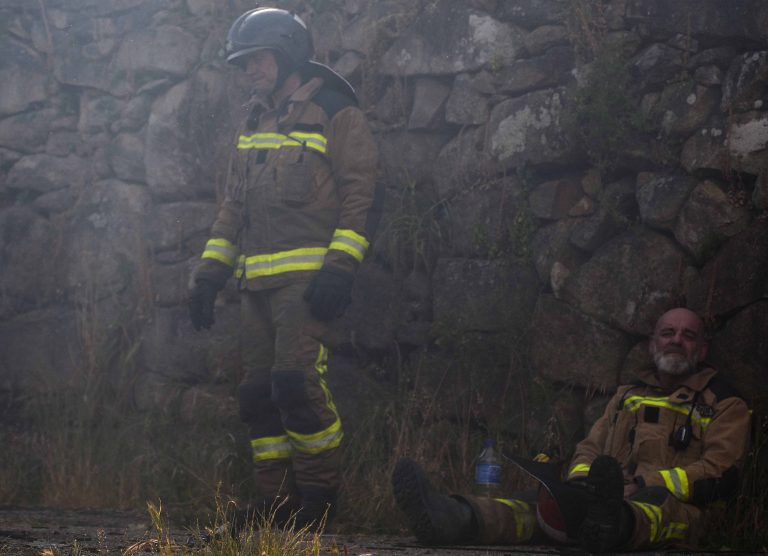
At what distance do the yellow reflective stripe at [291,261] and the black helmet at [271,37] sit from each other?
102 centimetres

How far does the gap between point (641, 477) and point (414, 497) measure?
3.10ft

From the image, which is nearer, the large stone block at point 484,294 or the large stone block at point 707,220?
the large stone block at point 707,220

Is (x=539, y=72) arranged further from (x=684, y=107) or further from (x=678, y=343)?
(x=678, y=343)

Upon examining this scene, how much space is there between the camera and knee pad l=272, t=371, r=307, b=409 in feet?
17.0

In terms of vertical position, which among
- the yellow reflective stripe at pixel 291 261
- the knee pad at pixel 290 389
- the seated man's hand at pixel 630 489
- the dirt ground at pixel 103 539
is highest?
the yellow reflective stripe at pixel 291 261

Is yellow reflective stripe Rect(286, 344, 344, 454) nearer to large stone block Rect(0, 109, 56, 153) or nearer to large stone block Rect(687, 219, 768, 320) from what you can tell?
large stone block Rect(687, 219, 768, 320)

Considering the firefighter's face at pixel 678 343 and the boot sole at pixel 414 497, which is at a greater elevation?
the firefighter's face at pixel 678 343

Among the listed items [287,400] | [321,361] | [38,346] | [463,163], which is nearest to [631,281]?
[463,163]

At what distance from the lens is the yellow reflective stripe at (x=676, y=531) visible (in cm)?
423

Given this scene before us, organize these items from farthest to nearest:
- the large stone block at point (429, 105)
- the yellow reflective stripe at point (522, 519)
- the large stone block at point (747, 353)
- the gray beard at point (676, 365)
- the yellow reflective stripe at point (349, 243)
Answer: the large stone block at point (429, 105) → the yellow reflective stripe at point (349, 243) → the large stone block at point (747, 353) → the gray beard at point (676, 365) → the yellow reflective stripe at point (522, 519)

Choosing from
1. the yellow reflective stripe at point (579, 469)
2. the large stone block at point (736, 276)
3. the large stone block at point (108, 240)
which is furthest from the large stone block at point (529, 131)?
the large stone block at point (108, 240)

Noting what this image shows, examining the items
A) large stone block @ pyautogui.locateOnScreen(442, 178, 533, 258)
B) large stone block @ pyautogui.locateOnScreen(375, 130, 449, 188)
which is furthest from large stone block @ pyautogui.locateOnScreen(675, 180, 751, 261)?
large stone block @ pyautogui.locateOnScreen(375, 130, 449, 188)

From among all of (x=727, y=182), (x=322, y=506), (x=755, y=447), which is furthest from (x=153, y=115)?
(x=755, y=447)

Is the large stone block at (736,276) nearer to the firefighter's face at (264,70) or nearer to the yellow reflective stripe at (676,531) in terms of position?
the yellow reflective stripe at (676,531)
